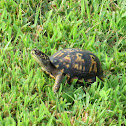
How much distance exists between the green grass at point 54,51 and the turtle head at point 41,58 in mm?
146

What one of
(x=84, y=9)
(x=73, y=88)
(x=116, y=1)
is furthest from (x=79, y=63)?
(x=116, y=1)

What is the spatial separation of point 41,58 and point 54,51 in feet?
1.87

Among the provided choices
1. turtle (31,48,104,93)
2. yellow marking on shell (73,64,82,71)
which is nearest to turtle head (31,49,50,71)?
turtle (31,48,104,93)

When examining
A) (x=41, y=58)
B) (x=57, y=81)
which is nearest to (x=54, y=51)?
(x=41, y=58)

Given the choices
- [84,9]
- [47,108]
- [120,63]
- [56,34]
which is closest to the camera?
[47,108]

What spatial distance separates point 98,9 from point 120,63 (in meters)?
1.42

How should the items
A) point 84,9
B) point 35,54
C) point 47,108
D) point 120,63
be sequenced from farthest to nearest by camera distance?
1. point 84,9
2. point 120,63
3. point 35,54
4. point 47,108

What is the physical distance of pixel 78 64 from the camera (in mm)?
3609

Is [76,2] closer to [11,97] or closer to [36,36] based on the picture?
[36,36]

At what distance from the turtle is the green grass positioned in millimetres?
132

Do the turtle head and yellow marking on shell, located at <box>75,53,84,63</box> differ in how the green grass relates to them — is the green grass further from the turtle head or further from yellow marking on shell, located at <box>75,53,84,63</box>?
yellow marking on shell, located at <box>75,53,84,63</box>

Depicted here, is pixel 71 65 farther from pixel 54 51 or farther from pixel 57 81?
pixel 54 51

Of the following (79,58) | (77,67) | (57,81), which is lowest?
(57,81)

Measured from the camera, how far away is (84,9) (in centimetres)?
492
